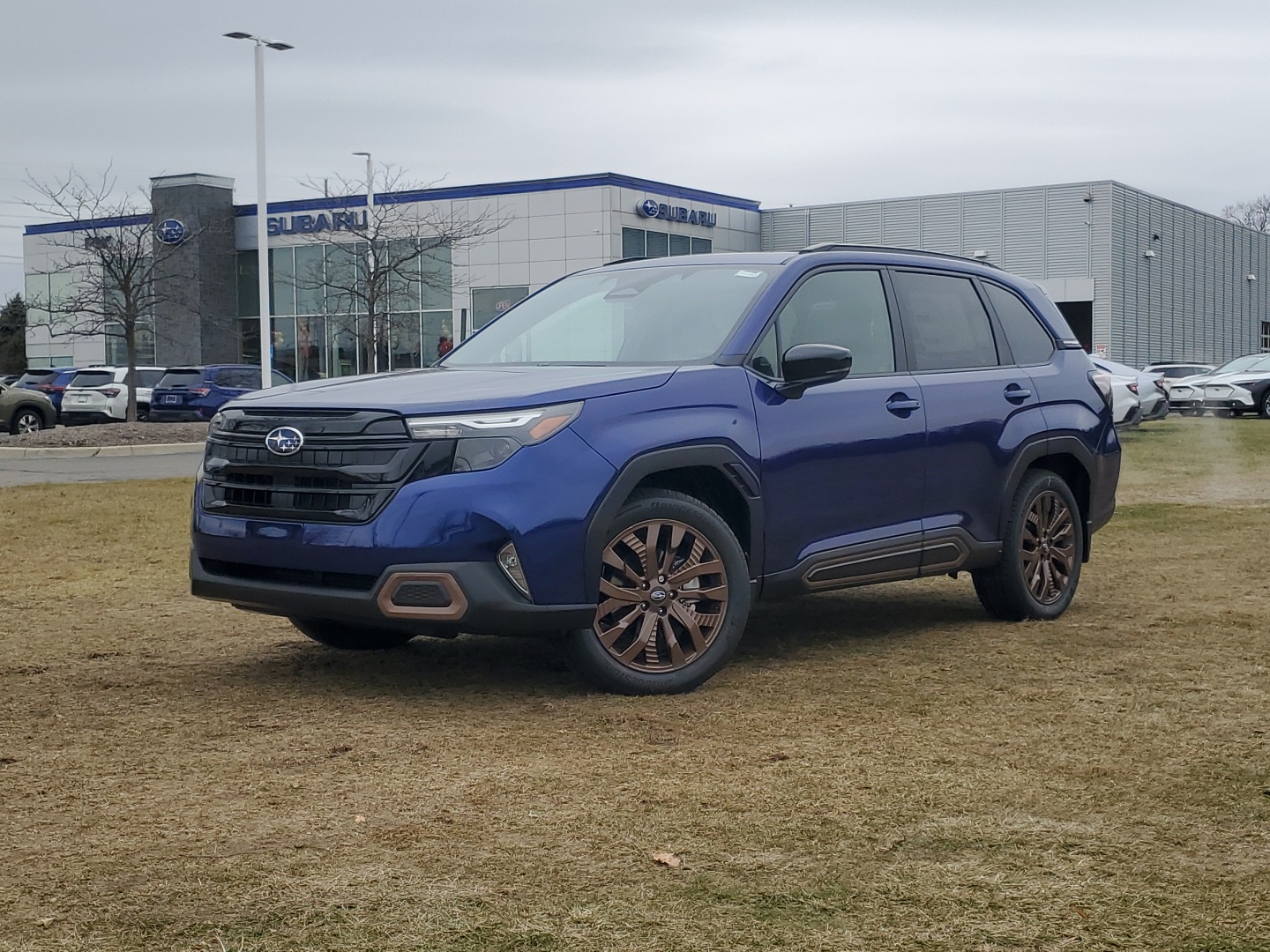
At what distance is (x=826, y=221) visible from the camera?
57.6 metres

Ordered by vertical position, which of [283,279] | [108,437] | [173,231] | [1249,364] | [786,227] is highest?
[786,227]

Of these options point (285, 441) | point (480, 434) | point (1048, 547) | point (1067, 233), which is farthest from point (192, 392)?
point (1067, 233)

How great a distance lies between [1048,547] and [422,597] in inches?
145

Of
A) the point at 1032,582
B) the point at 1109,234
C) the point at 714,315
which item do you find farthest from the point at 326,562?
the point at 1109,234

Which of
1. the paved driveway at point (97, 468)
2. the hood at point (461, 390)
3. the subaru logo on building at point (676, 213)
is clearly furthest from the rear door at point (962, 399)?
Answer: the subaru logo on building at point (676, 213)

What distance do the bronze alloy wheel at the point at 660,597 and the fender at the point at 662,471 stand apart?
0.12m

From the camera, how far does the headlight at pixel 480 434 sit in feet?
18.7

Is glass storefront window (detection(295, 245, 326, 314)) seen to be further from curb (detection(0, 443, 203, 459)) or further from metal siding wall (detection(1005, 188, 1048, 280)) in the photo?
curb (detection(0, 443, 203, 459))

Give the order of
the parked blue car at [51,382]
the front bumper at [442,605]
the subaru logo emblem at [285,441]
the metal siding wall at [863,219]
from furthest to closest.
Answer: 1. the metal siding wall at [863,219]
2. the parked blue car at [51,382]
3. the subaru logo emblem at [285,441]
4. the front bumper at [442,605]

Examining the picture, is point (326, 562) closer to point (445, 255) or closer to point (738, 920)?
point (738, 920)

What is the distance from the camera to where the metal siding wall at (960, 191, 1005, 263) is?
179 feet

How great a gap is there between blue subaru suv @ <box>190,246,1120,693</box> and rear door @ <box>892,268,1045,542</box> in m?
0.02

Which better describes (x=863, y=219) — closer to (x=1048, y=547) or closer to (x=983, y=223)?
(x=983, y=223)

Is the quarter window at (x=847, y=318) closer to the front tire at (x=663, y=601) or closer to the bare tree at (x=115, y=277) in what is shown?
the front tire at (x=663, y=601)
